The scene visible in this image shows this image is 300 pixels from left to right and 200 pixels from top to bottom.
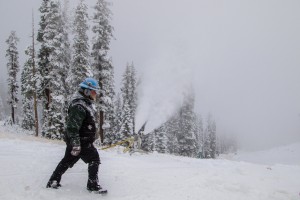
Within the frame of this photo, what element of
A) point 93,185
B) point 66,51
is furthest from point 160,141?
point 93,185

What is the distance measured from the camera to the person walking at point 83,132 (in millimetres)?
6543

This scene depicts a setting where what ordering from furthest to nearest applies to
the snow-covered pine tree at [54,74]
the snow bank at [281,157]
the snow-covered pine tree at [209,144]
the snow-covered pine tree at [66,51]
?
1. the snow-covered pine tree at [209,144]
2. the snow bank at [281,157]
3. the snow-covered pine tree at [66,51]
4. the snow-covered pine tree at [54,74]

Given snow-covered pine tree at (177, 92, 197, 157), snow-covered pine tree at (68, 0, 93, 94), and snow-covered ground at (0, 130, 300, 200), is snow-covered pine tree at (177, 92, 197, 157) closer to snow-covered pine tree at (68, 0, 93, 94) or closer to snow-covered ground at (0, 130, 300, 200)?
snow-covered pine tree at (68, 0, 93, 94)

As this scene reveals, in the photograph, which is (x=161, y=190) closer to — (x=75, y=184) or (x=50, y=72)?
(x=75, y=184)

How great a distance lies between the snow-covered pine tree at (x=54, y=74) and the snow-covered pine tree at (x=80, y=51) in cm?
127

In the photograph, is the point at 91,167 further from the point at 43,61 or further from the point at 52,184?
the point at 43,61

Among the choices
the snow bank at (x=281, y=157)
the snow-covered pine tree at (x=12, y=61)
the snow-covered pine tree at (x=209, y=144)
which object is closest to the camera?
the snow bank at (x=281, y=157)

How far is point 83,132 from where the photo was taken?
22.2ft

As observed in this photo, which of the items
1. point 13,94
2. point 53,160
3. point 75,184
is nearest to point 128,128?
point 13,94

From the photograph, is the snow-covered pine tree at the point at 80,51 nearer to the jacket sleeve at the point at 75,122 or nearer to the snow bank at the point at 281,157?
the jacket sleeve at the point at 75,122

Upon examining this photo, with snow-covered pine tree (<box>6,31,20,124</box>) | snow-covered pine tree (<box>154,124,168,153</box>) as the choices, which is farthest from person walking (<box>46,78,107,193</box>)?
snow-covered pine tree (<box>6,31,20,124</box>)

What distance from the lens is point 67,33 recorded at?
32312 millimetres

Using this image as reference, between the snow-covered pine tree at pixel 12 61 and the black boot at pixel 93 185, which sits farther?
the snow-covered pine tree at pixel 12 61

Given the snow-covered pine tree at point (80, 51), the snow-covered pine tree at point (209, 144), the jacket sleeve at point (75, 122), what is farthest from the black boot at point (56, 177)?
the snow-covered pine tree at point (209, 144)
